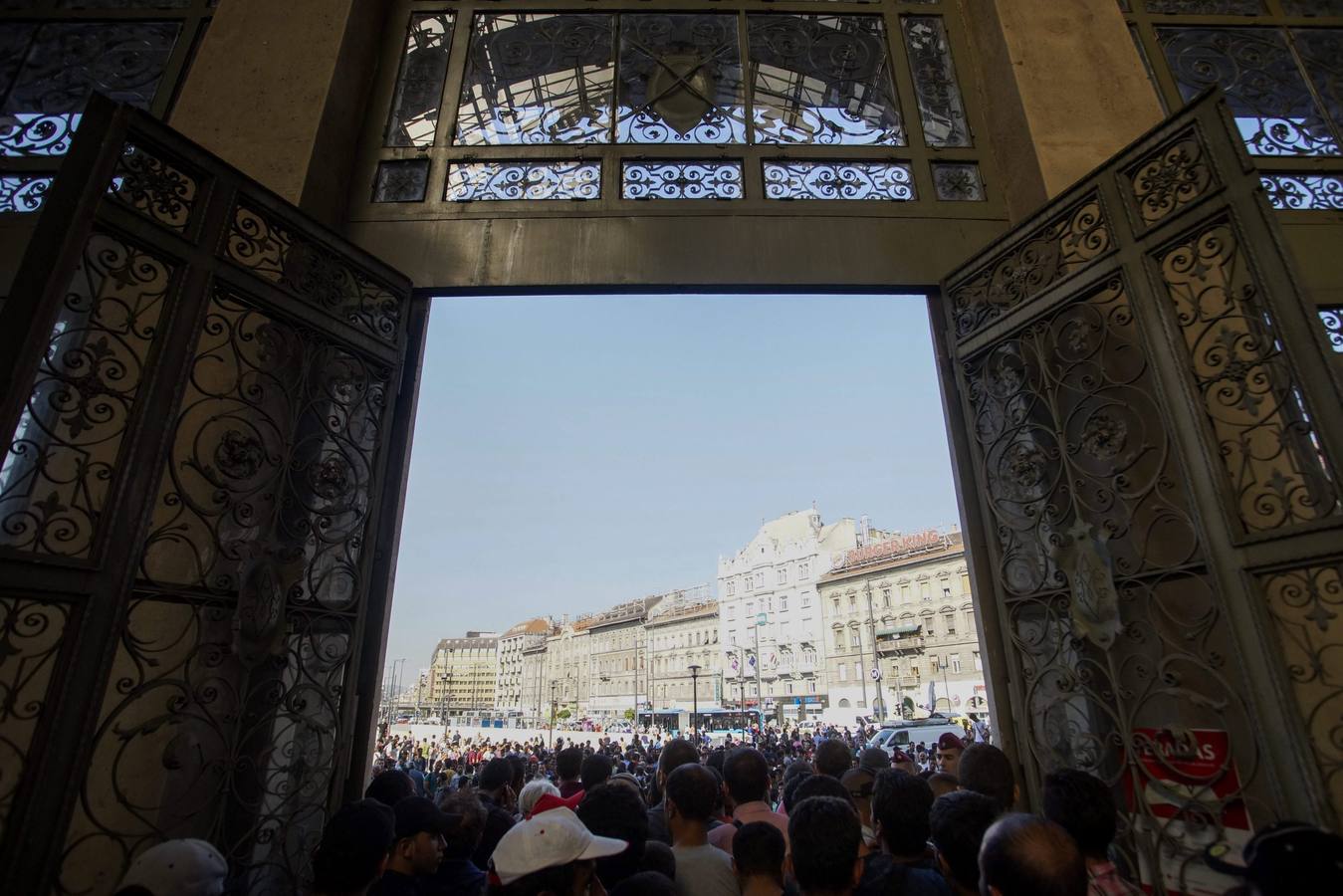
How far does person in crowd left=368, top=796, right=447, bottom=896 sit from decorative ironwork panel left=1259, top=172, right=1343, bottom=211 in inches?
223

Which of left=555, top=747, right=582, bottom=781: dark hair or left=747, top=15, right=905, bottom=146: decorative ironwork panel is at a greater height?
left=747, top=15, right=905, bottom=146: decorative ironwork panel

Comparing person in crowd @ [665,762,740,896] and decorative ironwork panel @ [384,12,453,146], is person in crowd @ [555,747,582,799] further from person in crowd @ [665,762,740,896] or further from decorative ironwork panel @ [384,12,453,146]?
decorative ironwork panel @ [384,12,453,146]

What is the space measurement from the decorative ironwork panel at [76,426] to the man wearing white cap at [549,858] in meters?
1.81

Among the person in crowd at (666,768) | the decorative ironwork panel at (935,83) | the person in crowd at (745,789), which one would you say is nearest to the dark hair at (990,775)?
the person in crowd at (745,789)

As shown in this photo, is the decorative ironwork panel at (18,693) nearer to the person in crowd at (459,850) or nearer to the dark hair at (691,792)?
the person in crowd at (459,850)

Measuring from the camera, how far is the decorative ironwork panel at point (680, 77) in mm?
4688

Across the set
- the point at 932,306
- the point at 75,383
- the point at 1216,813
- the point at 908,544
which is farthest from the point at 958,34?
the point at 908,544

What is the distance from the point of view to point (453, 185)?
4473 mm

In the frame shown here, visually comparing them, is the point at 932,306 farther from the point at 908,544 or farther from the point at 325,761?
the point at 908,544

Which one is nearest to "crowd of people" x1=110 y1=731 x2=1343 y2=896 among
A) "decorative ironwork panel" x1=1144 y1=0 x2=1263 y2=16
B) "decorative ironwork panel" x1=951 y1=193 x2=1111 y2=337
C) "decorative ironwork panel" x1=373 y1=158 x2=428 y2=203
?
"decorative ironwork panel" x1=951 y1=193 x2=1111 y2=337

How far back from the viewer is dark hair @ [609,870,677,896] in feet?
6.46

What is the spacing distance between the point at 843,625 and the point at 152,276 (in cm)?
4976

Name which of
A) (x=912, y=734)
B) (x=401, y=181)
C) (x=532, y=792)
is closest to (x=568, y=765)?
(x=532, y=792)

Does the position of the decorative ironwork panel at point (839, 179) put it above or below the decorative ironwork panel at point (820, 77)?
below
